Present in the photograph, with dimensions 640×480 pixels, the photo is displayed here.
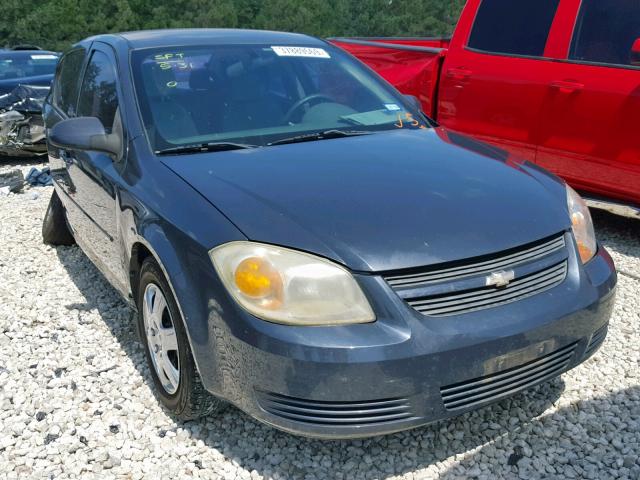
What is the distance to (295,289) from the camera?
2109 millimetres

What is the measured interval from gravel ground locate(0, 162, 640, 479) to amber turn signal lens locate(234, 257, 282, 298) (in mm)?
793

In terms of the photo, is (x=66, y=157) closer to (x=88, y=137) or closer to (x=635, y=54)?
(x=88, y=137)

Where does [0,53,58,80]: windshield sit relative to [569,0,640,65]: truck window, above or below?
below

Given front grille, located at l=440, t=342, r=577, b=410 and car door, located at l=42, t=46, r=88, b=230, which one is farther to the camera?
car door, located at l=42, t=46, r=88, b=230

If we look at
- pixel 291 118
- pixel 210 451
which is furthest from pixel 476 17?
pixel 210 451

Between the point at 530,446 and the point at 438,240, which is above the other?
the point at 438,240

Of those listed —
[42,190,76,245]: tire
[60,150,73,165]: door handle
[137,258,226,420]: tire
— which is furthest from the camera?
[42,190,76,245]: tire

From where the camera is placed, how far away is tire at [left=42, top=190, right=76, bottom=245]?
5.00 m

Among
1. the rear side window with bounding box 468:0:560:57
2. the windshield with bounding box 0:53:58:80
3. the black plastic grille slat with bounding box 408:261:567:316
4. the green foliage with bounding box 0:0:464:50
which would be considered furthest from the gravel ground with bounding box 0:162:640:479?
the green foliage with bounding box 0:0:464:50

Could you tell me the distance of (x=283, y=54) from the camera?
Result: 142 inches

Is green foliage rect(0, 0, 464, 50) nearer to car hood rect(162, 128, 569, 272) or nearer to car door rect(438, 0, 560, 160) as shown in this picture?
car door rect(438, 0, 560, 160)

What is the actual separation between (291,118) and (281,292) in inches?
55.2

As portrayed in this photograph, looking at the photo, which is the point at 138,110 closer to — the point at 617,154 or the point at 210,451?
the point at 210,451

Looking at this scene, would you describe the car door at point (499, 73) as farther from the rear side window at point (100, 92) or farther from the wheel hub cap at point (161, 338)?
the wheel hub cap at point (161, 338)
